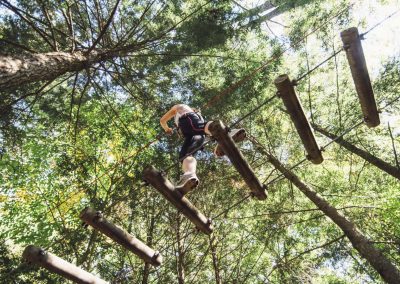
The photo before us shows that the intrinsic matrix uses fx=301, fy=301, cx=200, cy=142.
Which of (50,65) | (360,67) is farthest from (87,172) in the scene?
(360,67)

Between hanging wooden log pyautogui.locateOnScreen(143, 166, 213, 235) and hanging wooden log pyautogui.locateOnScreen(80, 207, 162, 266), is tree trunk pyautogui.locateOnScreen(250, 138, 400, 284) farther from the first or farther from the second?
hanging wooden log pyautogui.locateOnScreen(80, 207, 162, 266)

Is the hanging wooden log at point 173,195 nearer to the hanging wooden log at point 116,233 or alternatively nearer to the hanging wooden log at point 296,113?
the hanging wooden log at point 116,233

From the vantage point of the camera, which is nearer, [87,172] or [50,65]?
[50,65]

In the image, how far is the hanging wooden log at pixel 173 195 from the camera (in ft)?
9.35

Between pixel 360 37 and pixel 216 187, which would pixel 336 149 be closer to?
pixel 216 187

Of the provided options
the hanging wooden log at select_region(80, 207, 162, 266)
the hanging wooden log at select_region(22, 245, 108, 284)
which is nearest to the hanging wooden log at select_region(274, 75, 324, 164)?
the hanging wooden log at select_region(80, 207, 162, 266)

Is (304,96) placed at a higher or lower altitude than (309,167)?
higher

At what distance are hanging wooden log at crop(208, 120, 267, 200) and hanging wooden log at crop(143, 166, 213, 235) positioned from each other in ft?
2.08

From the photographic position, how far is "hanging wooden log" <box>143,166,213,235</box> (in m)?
2.85

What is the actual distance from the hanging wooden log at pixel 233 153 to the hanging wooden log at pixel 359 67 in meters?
1.31

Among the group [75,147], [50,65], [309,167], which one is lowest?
[50,65]

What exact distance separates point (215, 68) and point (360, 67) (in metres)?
5.27

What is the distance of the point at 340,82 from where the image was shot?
8.62 m

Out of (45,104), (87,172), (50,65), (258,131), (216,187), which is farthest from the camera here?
(258,131)
